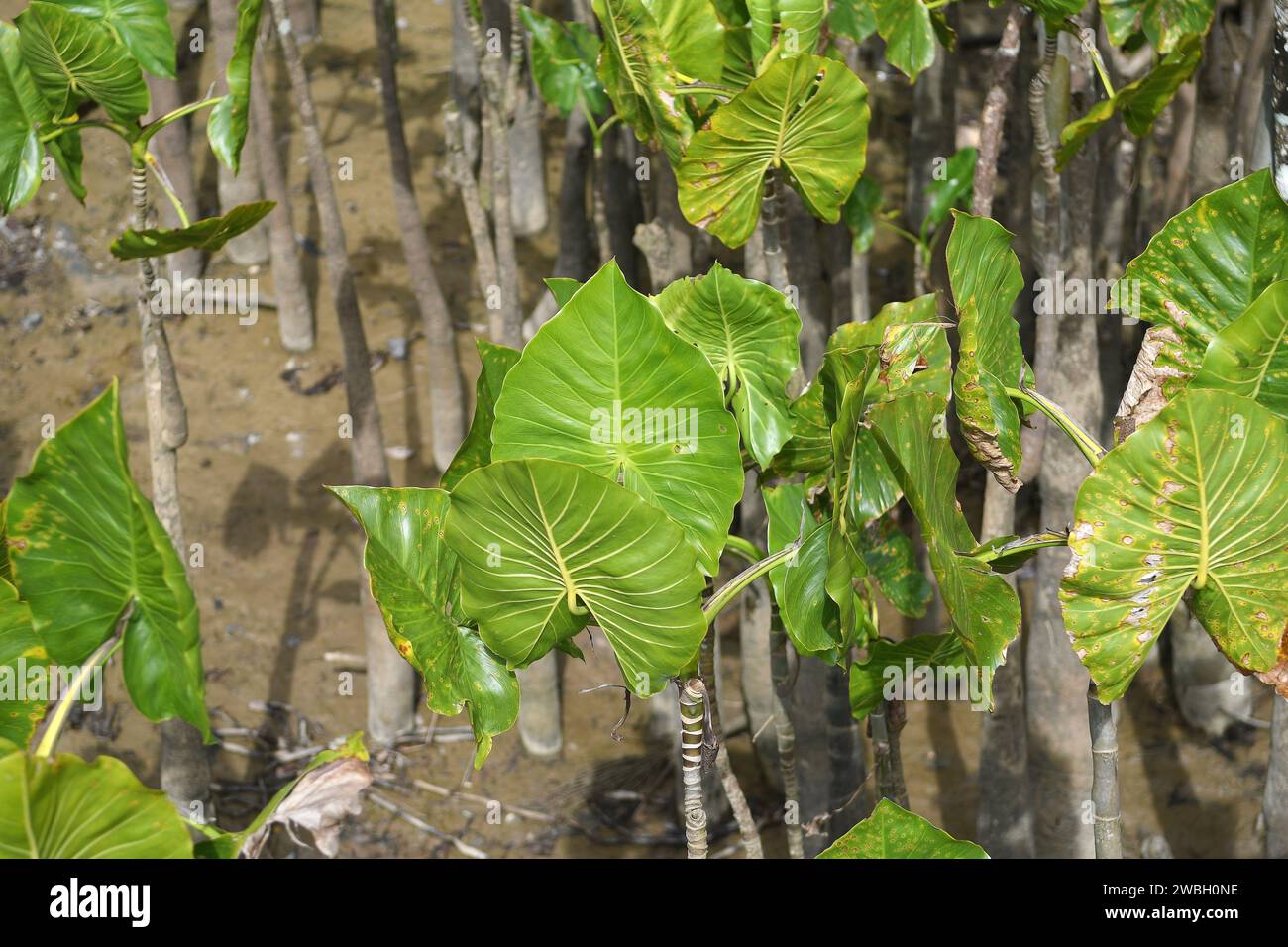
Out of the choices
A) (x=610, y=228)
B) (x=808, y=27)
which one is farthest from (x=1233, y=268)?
(x=610, y=228)

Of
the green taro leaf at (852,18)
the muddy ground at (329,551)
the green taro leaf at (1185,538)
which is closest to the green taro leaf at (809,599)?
the green taro leaf at (1185,538)

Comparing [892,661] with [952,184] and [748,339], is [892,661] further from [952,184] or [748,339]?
[952,184]

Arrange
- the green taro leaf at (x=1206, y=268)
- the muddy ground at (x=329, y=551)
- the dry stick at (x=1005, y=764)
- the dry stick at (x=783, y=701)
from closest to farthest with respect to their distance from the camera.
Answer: the green taro leaf at (x=1206, y=268), the dry stick at (x=783, y=701), the dry stick at (x=1005, y=764), the muddy ground at (x=329, y=551)

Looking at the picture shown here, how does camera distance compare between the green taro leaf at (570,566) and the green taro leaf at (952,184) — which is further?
the green taro leaf at (952,184)

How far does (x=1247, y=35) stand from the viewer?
4.25 meters

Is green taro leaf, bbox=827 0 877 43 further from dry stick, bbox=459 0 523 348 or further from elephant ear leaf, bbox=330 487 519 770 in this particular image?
elephant ear leaf, bbox=330 487 519 770

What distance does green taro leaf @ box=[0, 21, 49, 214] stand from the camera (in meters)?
2.40

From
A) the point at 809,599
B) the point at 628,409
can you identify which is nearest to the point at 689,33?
the point at 628,409

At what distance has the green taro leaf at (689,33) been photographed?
2111mm

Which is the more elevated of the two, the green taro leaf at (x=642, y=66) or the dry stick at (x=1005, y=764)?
the green taro leaf at (x=642, y=66)

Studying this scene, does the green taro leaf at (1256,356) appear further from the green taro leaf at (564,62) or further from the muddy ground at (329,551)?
the green taro leaf at (564,62)

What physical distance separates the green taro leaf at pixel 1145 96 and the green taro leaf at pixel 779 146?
488 mm

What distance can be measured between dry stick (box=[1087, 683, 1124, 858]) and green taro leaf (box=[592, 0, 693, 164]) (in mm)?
1104
